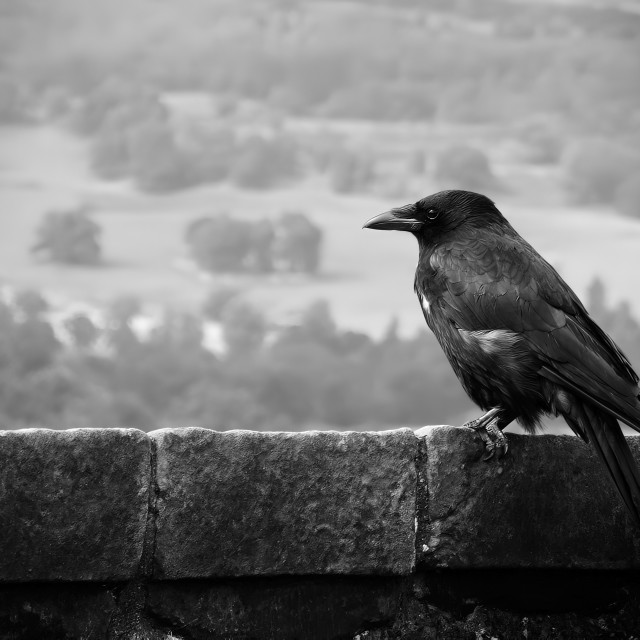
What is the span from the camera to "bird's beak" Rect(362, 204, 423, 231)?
179 inches

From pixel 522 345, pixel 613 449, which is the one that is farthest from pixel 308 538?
pixel 522 345

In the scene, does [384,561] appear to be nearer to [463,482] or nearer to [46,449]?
[463,482]

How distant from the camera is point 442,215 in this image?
4.49 meters

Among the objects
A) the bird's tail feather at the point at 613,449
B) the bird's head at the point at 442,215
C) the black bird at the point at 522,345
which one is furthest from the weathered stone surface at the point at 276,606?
the bird's head at the point at 442,215

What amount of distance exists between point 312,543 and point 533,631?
822 millimetres

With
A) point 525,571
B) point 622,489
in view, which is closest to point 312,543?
point 525,571

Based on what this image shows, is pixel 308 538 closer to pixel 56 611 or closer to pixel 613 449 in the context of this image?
pixel 56 611

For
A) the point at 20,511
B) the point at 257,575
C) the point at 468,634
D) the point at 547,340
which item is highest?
the point at 547,340

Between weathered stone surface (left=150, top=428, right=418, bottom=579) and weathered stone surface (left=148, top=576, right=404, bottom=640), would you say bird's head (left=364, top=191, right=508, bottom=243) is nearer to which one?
weathered stone surface (left=150, top=428, right=418, bottom=579)

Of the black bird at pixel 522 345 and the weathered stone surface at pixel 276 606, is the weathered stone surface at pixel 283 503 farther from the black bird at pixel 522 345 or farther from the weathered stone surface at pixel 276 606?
the black bird at pixel 522 345

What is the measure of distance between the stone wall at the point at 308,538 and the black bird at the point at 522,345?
0.19 meters

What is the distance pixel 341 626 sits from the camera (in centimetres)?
312

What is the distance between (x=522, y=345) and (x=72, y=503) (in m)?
1.74

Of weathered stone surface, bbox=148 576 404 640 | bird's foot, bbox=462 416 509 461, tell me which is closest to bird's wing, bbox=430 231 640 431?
bird's foot, bbox=462 416 509 461
